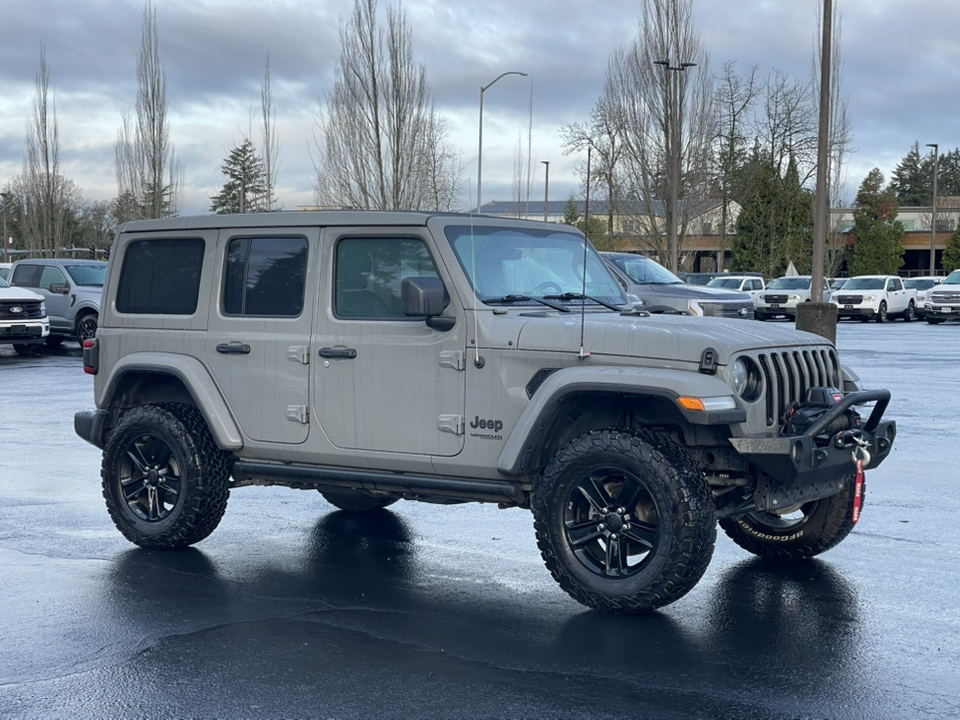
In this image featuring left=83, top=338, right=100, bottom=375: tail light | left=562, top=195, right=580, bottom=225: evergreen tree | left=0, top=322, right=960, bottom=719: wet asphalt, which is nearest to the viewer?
left=0, top=322, right=960, bottom=719: wet asphalt

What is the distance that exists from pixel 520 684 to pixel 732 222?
→ 6622cm

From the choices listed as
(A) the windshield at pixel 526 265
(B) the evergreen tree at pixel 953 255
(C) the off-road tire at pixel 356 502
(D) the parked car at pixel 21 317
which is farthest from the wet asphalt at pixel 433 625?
(B) the evergreen tree at pixel 953 255

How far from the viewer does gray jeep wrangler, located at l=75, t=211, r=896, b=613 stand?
19.4 ft

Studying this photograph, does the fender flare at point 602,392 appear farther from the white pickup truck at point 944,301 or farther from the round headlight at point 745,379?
the white pickup truck at point 944,301

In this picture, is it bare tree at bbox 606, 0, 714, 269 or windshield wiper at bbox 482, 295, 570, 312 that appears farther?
bare tree at bbox 606, 0, 714, 269

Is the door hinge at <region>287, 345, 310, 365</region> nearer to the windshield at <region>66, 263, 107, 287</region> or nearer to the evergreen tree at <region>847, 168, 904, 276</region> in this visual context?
the windshield at <region>66, 263, 107, 287</region>

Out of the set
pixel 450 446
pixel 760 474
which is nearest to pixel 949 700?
pixel 760 474

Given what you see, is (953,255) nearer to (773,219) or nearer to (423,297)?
(773,219)

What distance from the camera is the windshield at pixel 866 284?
4409 centimetres

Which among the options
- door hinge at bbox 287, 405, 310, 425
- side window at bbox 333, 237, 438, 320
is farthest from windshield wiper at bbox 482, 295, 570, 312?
door hinge at bbox 287, 405, 310, 425

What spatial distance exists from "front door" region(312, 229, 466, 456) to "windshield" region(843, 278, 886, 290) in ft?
131

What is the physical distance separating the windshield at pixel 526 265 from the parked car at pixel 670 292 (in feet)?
47.4

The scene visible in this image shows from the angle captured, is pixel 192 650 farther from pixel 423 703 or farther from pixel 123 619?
pixel 423 703

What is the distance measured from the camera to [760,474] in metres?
6.07
